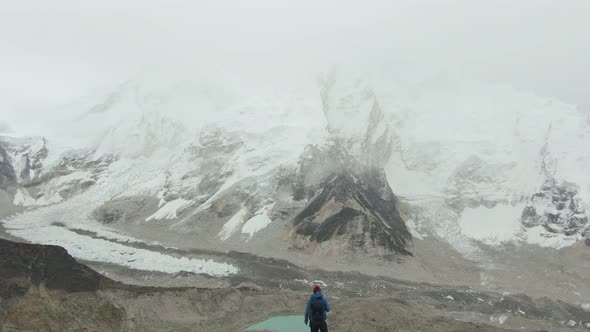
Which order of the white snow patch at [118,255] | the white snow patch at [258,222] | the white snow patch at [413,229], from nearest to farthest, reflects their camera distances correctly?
the white snow patch at [118,255] → the white snow patch at [258,222] → the white snow patch at [413,229]

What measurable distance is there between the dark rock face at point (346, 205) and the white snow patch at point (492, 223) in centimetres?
2067

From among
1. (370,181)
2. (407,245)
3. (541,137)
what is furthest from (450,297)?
(541,137)

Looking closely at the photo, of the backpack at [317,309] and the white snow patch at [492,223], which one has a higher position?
the backpack at [317,309]

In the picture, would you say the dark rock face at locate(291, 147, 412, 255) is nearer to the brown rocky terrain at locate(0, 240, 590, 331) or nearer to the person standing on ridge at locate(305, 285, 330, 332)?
the brown rocky terrain at locate(0, 240, 590, 331)

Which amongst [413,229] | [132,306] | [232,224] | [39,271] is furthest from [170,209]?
[132,306]

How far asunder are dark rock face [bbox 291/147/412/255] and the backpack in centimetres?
10079

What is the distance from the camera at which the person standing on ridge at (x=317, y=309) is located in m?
30.9

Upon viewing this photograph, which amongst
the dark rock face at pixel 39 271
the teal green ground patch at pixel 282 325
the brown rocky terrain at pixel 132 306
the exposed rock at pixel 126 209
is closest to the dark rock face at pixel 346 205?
the exposed rock at pixel 126 209

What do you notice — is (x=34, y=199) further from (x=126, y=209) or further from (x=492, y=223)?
(x=492, y=223)

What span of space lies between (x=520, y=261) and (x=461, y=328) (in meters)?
96.1

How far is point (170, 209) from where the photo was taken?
167 m

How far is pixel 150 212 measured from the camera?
555ft

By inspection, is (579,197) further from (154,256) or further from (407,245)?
(154,256)

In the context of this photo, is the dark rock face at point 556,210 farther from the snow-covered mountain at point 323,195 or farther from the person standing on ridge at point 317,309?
the person standing on ridge at point 317,309
